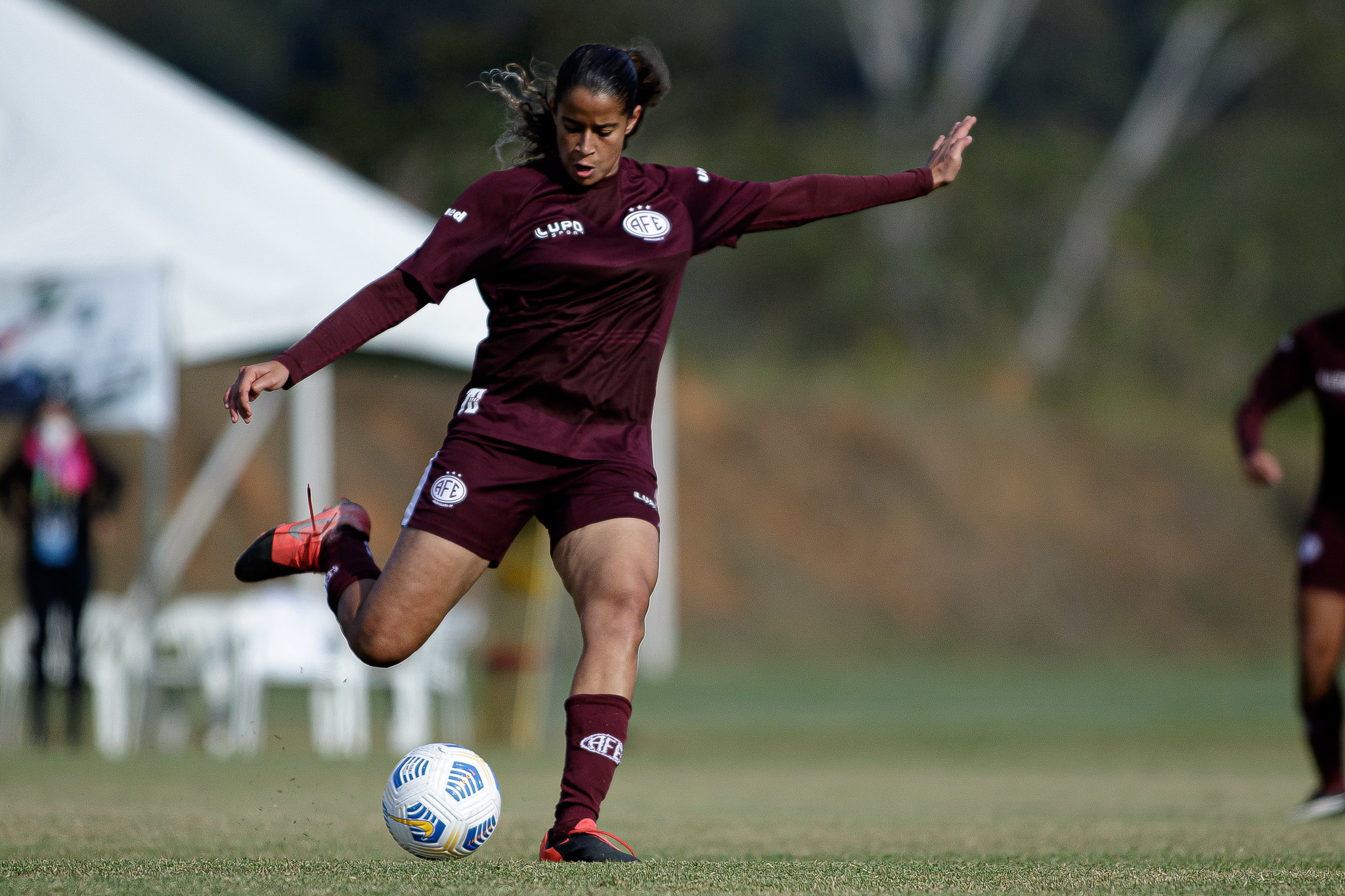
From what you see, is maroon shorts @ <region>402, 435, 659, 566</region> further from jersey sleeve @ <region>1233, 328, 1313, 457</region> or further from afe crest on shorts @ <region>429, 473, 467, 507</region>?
jersey sleeve @ <region>1233, 328, 1313, 457</region>

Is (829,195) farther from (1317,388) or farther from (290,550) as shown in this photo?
(1317,388)

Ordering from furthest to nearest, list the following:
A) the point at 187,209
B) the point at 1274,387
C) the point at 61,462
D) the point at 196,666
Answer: the point at 196,666
the point at 187,209
the point at 61,462
the point at 1274,387

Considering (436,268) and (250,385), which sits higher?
(436,268)

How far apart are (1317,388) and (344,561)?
4.63 m

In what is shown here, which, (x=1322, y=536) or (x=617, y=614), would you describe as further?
(x=1322, y=536)

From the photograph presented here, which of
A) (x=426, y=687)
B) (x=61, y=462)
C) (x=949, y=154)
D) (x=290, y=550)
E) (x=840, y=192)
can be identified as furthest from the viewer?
(x=426, y=687)

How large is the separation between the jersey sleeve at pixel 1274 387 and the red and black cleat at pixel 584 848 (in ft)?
14.3

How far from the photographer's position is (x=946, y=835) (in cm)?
642

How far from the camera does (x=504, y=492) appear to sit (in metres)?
5.25

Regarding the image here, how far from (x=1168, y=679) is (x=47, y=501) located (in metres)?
Result: 16.0

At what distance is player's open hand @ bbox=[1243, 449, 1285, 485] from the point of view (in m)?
7.96

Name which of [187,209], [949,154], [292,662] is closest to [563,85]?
[949,154]

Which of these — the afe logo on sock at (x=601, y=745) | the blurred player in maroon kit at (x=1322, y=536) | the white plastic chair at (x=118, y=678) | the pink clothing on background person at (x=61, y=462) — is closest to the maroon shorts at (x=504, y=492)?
the afe logo on sock at (x=601, y=745)

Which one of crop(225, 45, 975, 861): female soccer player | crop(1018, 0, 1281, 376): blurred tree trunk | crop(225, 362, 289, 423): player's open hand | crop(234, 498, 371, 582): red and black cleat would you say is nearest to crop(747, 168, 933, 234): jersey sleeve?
crop(225, 45, 975, 861): female soccer player
